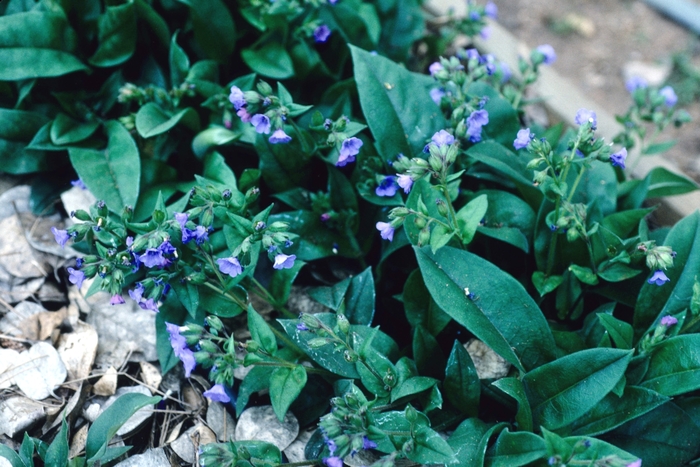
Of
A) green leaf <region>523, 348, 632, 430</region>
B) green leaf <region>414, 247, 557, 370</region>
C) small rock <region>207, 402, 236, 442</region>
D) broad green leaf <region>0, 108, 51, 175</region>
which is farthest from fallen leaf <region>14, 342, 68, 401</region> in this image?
green leaf <region>523, 348, 632, 430</region>

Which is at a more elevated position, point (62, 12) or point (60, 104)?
point (62, 12)

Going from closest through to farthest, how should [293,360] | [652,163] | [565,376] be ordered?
[565,376] < [293,360] < [652,163]

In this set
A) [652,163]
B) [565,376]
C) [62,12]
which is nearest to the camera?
[565,376]

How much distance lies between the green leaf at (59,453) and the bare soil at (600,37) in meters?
3.86

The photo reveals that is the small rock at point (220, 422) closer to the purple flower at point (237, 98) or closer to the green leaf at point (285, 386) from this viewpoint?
the green leaf at point (285, 386)

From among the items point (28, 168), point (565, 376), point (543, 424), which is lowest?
point (28, 168)

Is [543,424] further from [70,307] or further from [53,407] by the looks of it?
[70,307]

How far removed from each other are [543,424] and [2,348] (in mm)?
1863

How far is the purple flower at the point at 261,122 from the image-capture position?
2053 millimetres

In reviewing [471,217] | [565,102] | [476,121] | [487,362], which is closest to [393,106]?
[476,121]

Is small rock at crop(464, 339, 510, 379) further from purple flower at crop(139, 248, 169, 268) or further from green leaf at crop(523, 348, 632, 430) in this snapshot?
purple flower at crop(139, 248, 169, 268)

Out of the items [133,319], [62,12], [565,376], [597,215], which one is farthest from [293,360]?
[62,12]

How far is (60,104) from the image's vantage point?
2650 mm

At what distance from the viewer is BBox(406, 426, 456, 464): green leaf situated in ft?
5.76
